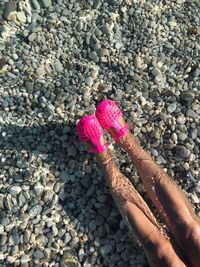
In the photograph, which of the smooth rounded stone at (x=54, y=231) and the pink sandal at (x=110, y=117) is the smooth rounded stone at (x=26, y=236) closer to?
the smooth rounded stone at (x=54, y=231)

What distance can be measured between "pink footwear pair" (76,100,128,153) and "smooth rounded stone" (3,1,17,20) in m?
1.76

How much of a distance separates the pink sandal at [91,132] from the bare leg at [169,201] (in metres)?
0.22

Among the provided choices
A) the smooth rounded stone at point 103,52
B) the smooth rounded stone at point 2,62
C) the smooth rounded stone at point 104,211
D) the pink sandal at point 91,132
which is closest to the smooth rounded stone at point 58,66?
the smooth rounded stone at point 103,52

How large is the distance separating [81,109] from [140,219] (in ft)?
4.76

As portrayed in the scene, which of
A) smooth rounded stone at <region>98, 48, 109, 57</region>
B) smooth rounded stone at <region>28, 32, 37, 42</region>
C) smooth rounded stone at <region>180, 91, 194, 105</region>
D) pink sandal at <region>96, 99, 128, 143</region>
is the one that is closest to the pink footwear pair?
pink sandal at <region>96, 99, 128, 143</region>

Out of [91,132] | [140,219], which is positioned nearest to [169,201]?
[140,219]

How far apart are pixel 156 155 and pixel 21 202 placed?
4.44ft

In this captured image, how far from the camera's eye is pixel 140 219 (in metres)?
4.81

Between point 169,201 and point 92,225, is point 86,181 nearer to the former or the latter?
point 92,225

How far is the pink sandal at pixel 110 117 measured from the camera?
5328mm

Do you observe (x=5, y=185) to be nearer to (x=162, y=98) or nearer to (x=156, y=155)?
(x=156, y=155)

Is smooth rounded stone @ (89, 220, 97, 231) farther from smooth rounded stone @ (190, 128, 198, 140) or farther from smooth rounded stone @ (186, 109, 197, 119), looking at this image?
smooth rounded stone @ (186, 109, 197, 119)

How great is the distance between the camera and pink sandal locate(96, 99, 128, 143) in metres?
5.33

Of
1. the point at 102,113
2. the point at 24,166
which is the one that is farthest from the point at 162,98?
the point at 24,166
